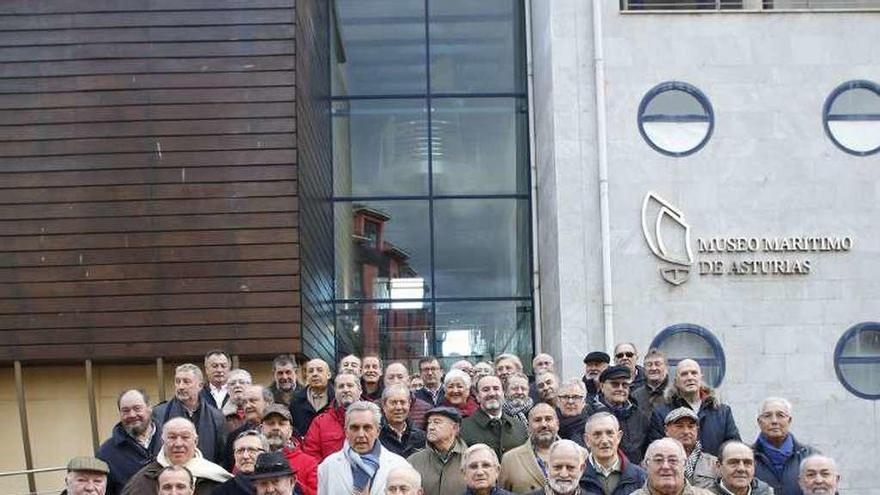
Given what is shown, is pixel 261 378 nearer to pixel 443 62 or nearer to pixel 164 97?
pixel 164 97

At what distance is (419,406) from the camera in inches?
435

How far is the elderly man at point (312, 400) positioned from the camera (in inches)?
436

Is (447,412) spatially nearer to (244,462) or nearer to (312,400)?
(244,462)

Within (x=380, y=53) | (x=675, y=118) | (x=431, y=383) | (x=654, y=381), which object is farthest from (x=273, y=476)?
(x=380, y=53)

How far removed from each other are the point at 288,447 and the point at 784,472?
348 centimetres

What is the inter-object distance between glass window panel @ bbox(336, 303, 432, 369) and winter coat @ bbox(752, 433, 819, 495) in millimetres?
9926

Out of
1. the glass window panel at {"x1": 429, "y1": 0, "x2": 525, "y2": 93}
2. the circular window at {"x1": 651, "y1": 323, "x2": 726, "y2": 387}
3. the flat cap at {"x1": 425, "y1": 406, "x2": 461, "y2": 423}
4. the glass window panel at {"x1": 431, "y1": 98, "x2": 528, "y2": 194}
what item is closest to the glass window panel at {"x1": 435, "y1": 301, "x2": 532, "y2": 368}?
the glass window panel at {"x1": 431, "y1": 98, "x2": 528, "y2": 194}

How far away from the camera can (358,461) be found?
29.2 feet

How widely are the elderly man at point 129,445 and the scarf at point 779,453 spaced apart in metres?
4.29

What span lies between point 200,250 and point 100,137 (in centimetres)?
178

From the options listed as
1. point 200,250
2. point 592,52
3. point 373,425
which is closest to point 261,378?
point 200,250

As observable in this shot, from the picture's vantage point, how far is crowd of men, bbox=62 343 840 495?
8289 millimetres

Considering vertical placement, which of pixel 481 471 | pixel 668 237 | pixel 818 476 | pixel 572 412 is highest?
pixel 668 237

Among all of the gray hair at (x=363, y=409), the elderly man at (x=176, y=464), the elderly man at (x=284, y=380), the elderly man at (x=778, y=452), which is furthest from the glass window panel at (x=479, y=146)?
the elderly man at (x=176, y=464)
